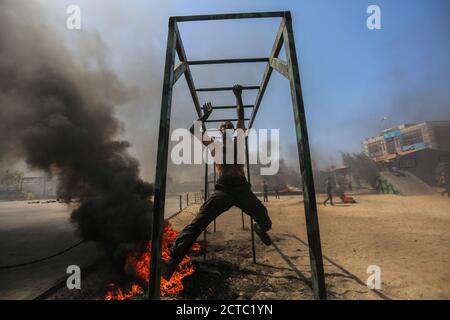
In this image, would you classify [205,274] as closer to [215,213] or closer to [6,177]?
[215,213]

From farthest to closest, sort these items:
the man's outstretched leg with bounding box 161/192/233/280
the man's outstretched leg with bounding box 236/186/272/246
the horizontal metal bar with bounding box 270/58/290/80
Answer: the man's outstretched leg with bounding box 236/186/272/246 → the man's outstretched leg with bounding box 161/192/233/280 → the horizontal metal bar with bounding box 270/58/290/80

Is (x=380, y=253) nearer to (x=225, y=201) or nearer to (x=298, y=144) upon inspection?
(x=225, y=201)

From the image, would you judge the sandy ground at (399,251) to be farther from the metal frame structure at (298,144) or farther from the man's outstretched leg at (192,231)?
the man's outstretched leg at (192,231)

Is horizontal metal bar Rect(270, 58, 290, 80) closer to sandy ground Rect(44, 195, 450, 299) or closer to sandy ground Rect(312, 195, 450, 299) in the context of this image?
sandy ground Rect(44, 195, 450, 299)

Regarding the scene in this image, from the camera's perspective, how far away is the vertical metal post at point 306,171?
5.35 ft

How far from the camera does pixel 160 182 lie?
6.02 feet

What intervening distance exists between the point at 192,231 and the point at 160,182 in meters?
0.94

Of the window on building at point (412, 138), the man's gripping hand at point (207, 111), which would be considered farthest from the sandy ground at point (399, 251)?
the window on building at point (412, 138)

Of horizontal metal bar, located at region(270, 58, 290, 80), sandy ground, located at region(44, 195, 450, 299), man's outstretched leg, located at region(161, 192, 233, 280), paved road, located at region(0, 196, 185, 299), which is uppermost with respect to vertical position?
horizontal metal bar, located at region(270, 58, 290, 80)

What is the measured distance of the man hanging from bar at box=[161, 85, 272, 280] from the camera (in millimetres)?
2471

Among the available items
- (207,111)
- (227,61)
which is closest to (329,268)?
(207,111)

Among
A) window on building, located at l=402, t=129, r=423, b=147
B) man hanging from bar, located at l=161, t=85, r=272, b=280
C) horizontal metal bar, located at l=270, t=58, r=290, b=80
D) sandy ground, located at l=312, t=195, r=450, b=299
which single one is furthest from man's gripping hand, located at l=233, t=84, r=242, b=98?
window on building, located at l=402, t=129, r=423, b=147

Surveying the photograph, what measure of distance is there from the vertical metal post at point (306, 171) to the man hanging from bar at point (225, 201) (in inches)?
47.8

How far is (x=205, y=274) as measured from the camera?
364 cm
